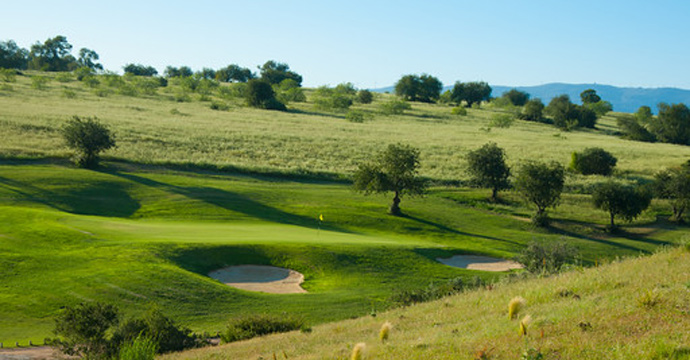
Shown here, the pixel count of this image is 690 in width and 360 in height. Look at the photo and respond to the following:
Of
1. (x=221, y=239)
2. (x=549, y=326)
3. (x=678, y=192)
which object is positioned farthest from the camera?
(x=678, y=192)

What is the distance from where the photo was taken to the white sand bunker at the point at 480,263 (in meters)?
34.9

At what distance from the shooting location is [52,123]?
73.5m

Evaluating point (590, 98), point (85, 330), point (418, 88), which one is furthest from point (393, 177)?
point (590, 98)

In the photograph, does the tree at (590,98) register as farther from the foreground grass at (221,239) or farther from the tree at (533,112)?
the foreground grass at (221,239)

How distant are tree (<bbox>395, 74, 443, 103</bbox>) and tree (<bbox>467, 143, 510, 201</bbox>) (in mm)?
118916

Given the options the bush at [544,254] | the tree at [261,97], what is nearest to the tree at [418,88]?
the tree at [261,97]

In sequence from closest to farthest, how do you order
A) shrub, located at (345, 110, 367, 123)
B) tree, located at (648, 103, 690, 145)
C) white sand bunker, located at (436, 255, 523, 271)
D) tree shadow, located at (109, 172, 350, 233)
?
white sand bunker, located at (436, 255, 523, 271) → tree shadow, located at (109, 172, 350, 233) → shrub, located at (345, 110, 367, 123) → tree, located at (648, 103, 690, 145)

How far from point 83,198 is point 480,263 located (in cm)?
2857

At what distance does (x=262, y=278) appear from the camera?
29.6 meters

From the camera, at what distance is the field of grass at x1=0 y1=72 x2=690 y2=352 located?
24547mm

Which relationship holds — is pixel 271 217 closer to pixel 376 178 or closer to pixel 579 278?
pixel 376 178

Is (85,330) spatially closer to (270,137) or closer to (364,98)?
(270,137)

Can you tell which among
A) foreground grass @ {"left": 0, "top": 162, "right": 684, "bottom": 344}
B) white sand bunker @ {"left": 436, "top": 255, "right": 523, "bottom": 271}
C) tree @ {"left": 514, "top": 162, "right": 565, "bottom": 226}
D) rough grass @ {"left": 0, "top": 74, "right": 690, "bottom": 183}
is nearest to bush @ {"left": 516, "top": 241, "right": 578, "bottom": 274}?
white sand bunker @ {"left": 436, "top": 255, "right": 523, "bottom": 271}

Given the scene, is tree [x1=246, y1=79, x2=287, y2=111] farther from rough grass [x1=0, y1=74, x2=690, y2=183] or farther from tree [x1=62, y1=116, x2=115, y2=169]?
tree [x1=62, y1=116, x2=115, y2=169]
